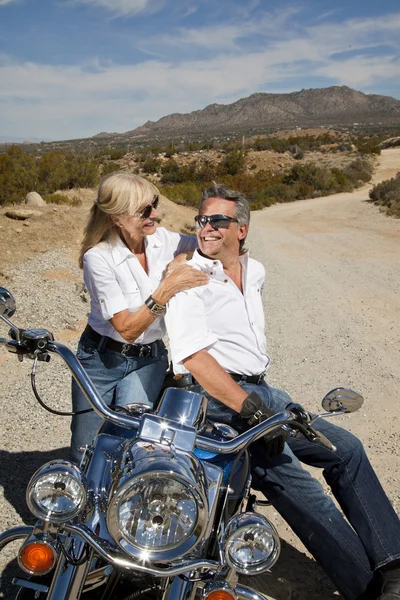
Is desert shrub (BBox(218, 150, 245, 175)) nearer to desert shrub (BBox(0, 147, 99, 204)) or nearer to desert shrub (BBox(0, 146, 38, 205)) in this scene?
desert shrub (BBox(0, 147, 99, 204))

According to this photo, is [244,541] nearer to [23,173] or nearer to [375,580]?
[375,580]

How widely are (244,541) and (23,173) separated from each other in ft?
52.3

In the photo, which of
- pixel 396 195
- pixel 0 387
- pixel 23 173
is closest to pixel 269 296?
pixel 0 387

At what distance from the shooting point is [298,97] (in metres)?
180

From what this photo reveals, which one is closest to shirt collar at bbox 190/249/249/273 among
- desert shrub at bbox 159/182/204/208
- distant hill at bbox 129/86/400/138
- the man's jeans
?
the man's jeans

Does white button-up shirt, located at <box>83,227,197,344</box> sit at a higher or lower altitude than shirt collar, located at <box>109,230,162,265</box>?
lower

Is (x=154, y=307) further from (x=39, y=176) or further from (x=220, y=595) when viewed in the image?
(x=39, y=176)

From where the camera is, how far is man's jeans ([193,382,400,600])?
244cm

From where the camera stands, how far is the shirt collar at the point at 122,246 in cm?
292

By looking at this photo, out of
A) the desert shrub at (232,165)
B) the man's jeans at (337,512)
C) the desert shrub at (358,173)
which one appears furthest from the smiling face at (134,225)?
the desert shrub at (232,165)

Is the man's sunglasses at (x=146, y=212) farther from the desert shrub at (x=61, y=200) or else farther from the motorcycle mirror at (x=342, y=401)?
the desert shrub at (x=61, y=200)

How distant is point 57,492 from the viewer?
5.33 feet

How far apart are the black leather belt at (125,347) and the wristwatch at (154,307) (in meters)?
0.31

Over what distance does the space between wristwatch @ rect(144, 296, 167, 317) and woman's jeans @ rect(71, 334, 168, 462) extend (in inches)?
14.9
